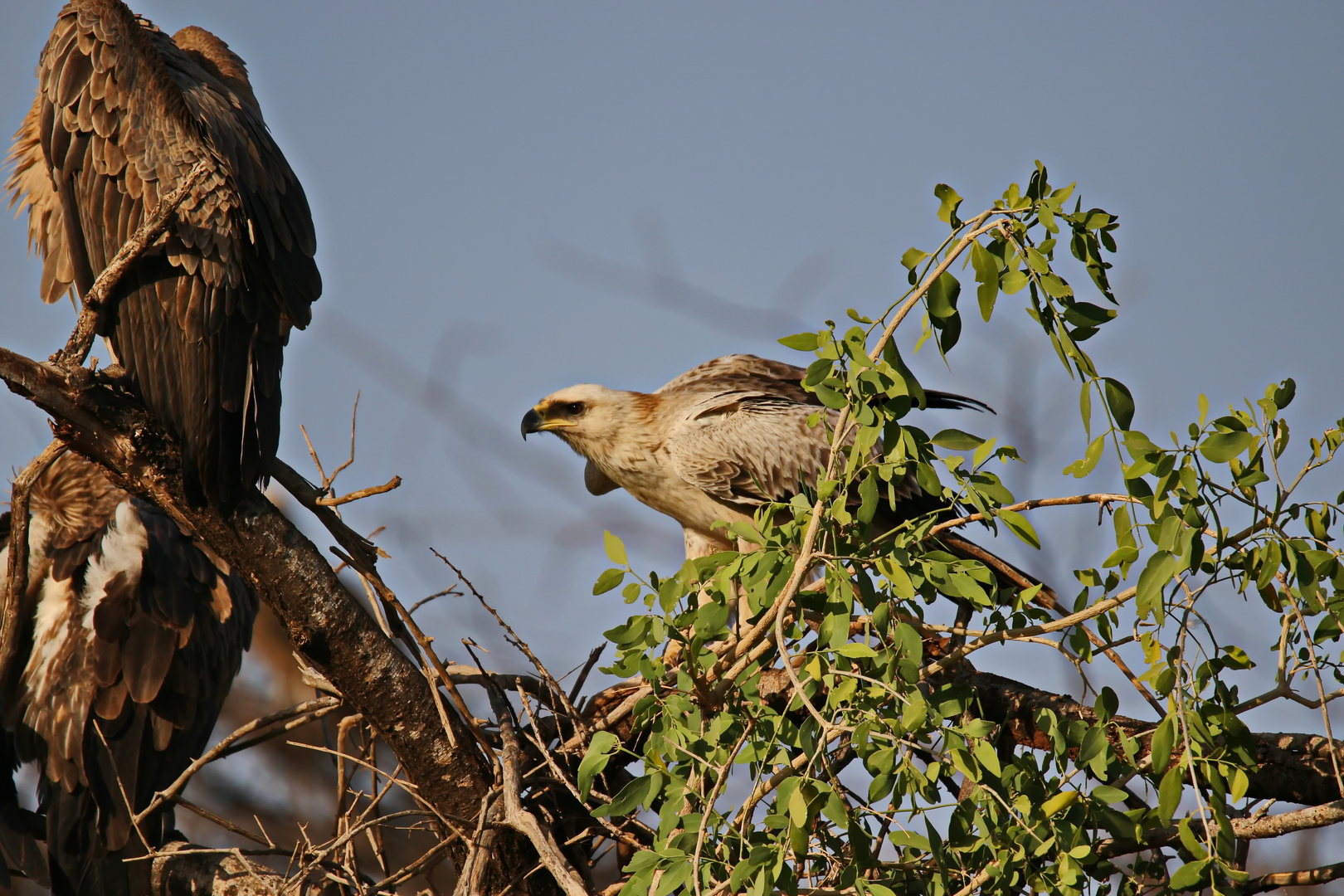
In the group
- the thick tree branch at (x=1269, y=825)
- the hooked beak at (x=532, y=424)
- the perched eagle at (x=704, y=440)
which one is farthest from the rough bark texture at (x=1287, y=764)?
the hooked beak at (x=532, y=424)

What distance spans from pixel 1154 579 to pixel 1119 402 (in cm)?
30

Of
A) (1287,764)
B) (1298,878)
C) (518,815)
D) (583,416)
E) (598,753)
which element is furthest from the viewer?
(583,416)

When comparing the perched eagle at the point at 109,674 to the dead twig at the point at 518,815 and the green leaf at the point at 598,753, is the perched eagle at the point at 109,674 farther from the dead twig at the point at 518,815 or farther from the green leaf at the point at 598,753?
the green leaf at the point at 598,753

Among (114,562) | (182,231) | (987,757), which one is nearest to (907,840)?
(987,757)

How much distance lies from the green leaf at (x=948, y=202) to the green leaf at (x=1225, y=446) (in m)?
0.56

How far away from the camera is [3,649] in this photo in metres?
3.67

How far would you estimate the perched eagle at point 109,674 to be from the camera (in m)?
3.90

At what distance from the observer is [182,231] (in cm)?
331

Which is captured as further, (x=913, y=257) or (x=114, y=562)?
(x=114, y=562)

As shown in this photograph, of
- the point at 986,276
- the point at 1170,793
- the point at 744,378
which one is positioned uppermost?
the point at 744,378

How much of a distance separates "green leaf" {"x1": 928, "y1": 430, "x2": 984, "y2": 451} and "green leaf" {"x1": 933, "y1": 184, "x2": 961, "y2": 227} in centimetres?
40

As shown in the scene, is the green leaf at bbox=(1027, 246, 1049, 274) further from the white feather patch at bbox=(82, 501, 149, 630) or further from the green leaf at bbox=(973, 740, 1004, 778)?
the white feather patch at bbox=(82, 501, 149, 630)

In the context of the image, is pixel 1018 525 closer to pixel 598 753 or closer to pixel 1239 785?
pixel 1239 785

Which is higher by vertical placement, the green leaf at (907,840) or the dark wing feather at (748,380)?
the dark wing feather at (748,380)
